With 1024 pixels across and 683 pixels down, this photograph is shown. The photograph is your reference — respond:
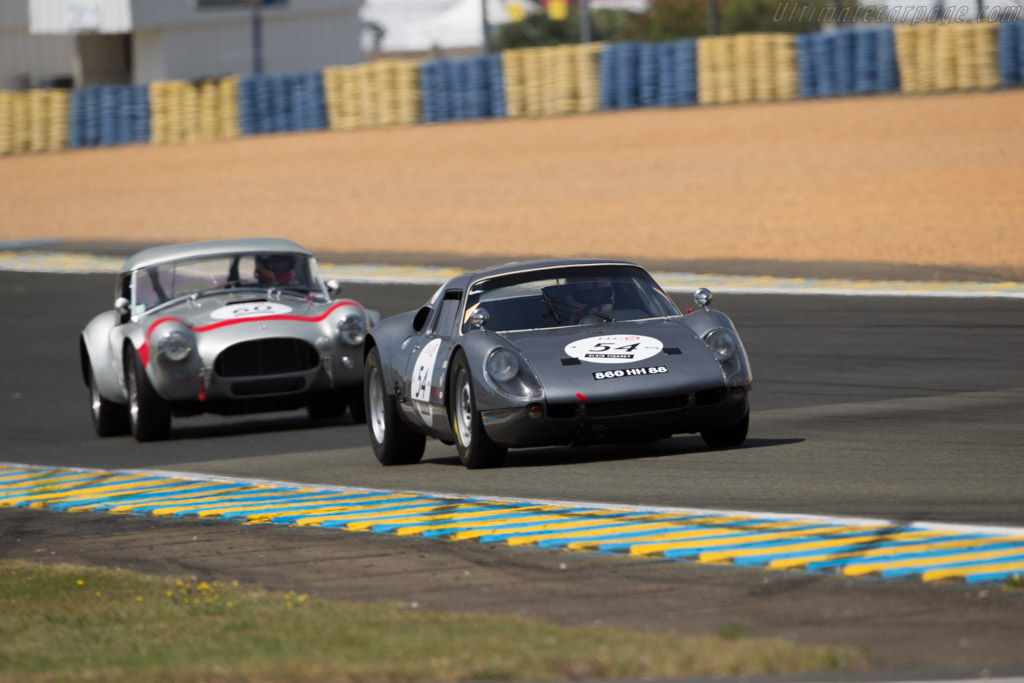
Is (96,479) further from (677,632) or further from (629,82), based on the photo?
(629,82)

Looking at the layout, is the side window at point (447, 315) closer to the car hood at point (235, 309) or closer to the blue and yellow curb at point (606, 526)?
the blue and yellow curb at point (606, 526)

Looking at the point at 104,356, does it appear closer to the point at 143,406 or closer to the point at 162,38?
the point at 143,406

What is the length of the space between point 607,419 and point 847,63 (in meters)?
29.3

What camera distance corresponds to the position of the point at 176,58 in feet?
164

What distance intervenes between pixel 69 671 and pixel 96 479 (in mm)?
5381

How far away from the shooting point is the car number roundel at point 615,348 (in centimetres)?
907

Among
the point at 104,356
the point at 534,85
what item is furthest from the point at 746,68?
the point at 104,356

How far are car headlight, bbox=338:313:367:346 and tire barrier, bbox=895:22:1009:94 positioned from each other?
24899mm

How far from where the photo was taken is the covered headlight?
29.2 feet

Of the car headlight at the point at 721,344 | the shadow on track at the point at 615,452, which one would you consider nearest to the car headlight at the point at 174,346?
the shadow on track at the point at 615,452

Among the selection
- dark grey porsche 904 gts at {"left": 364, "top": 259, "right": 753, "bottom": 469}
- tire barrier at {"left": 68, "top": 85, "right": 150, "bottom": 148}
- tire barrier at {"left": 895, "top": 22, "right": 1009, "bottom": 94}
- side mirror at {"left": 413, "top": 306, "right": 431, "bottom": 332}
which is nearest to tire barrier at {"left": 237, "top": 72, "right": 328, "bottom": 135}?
tire barrier at {"left": 68, "top": 85, "right": 150, "bottom": 148}

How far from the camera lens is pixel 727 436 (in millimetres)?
9625

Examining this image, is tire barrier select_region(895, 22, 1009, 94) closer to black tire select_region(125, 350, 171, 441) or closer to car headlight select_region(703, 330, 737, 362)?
black tire select_region(125, 350, 171, 441)

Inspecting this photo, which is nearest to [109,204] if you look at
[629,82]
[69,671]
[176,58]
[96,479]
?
[629,82]
